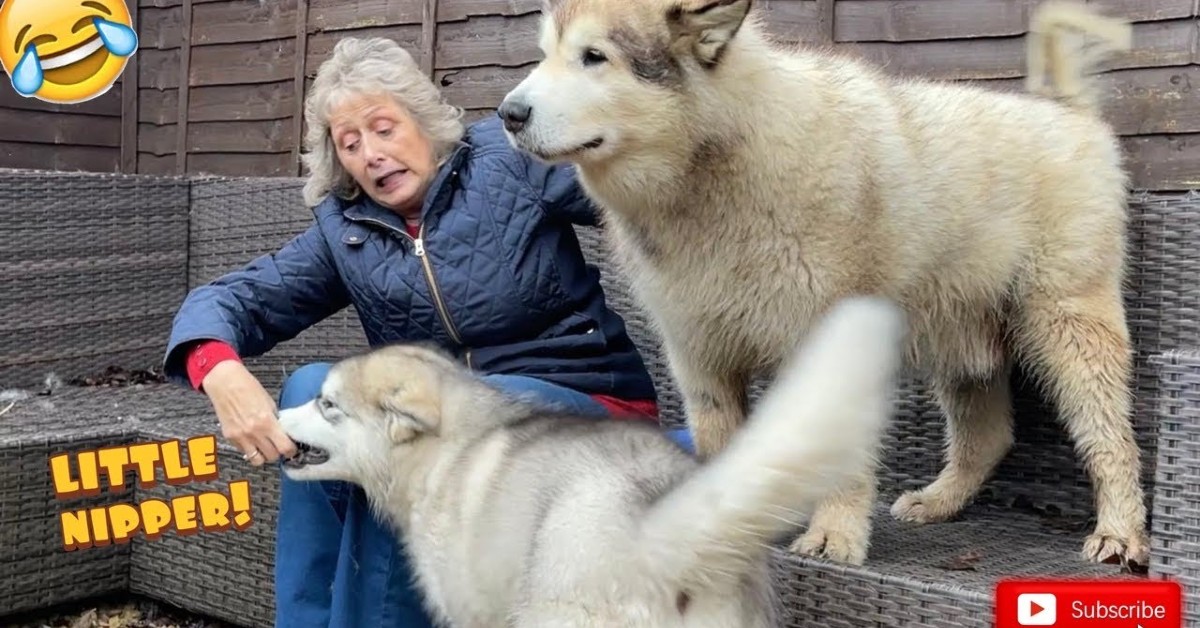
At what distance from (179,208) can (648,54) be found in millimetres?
3265

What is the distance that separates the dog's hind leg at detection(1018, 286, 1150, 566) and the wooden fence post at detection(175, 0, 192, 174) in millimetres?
6227

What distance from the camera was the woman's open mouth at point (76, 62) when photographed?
23.4ft

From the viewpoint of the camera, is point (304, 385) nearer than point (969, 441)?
Yes

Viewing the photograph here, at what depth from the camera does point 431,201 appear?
9.18 ft

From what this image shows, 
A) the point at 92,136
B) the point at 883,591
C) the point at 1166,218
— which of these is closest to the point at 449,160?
the point at 883,591

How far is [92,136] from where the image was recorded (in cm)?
798

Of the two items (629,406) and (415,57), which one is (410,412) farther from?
(415,57)

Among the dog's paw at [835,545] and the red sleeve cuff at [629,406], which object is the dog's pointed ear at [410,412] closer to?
the red sleeve cuff at [629,406]

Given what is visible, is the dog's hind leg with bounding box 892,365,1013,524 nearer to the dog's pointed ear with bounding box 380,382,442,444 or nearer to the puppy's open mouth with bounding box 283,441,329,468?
the dog's pointed ear with bounding box 380,382,442,444

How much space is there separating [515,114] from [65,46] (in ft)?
18.5

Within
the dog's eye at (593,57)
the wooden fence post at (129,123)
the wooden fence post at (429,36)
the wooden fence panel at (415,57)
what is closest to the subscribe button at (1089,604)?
the dog's eye at (593,57)

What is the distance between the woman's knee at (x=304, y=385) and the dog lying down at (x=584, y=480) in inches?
4.6

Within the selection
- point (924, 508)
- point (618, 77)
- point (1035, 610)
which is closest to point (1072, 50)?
point (924, 508)

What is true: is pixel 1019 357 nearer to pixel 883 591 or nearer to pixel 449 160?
pixel 883 591
